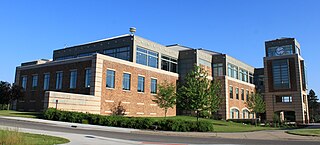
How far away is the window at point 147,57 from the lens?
148 feet

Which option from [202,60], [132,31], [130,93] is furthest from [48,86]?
[202,60]

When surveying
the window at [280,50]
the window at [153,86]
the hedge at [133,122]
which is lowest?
the hedge at [133,122]

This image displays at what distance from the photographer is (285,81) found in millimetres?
61250

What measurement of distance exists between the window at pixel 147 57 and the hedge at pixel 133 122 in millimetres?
18677

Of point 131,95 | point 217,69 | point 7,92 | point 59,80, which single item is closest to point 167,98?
point 131,95

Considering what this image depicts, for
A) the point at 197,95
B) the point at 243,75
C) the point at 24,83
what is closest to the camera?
the point at 197,95

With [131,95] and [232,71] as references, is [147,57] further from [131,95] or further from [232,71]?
[232,71]

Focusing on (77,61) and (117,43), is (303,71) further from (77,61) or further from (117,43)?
(77,61)

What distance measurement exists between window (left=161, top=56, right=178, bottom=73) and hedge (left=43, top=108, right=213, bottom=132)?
2430cm

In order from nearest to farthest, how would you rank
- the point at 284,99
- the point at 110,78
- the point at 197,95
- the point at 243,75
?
1. the point at 197,95
2. the point at 110,78
3. the point at 284,99
4. the point at 243,75

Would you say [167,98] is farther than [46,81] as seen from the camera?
No

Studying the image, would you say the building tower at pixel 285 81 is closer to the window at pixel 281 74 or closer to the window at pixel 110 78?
the window at pixel 281 74

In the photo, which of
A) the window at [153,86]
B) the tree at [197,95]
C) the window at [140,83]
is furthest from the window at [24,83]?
the tree at [197,95]

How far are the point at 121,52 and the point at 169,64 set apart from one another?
10118mm
